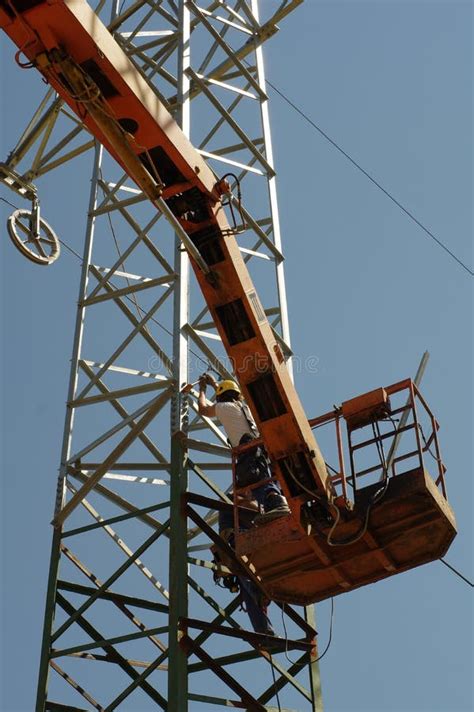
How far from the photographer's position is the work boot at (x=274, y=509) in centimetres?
1655

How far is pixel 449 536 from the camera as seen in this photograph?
1620 cm

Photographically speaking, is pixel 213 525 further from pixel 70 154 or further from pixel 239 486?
pixel 70 154

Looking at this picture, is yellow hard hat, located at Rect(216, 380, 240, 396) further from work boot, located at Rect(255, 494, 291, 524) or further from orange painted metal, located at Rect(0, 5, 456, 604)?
work boot, located at Rect(255, 494, 291, 524)

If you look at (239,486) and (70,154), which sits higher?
(70,154)

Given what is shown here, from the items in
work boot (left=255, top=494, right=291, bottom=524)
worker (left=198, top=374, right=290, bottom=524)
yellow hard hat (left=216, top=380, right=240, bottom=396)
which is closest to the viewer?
work boot (left=255, top=494, right=291, bottom=524)

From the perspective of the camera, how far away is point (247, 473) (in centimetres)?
1686

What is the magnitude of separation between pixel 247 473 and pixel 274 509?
25.2 inches

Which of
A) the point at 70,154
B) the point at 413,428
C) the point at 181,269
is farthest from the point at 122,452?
the point at 70,154

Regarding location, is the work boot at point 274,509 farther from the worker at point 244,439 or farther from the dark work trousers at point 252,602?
the dark work trousers at point 252,602

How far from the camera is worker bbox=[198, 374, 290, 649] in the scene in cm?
1680

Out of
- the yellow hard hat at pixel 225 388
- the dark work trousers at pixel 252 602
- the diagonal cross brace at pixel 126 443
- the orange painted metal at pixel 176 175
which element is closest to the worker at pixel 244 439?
the yellow hard hat at pixel 225 388

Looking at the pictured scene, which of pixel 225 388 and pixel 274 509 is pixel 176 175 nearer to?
pixel 225 388

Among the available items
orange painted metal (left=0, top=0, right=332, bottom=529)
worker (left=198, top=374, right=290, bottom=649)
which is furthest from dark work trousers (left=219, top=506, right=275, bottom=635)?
orange painted metal (left=0, top=0, right=332, bottom=529)

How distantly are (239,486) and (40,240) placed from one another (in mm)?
4793
